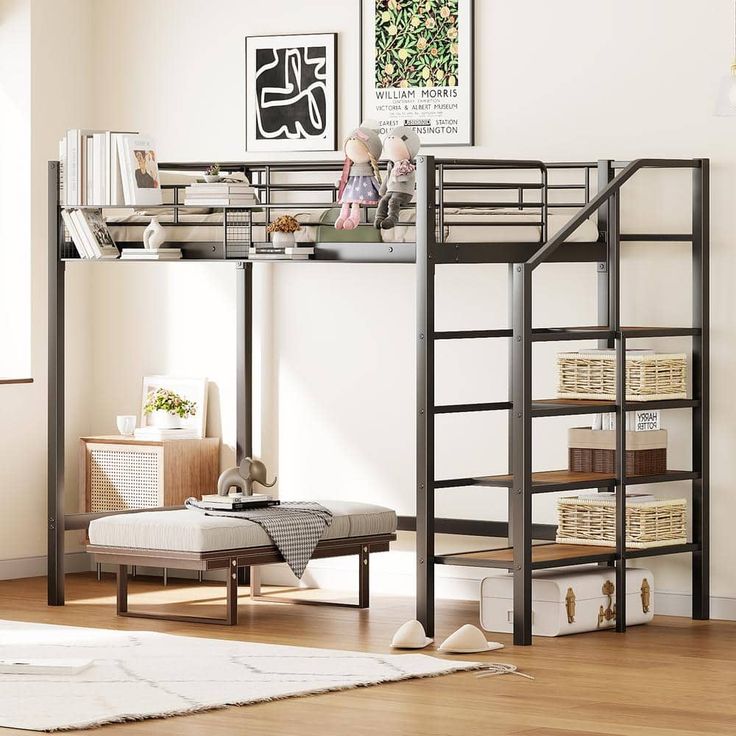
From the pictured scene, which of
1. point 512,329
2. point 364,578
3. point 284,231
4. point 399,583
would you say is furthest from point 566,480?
point 284,231

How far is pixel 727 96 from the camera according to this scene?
6.11 metres

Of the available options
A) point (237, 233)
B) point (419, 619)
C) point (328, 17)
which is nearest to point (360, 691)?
point (419, 619)

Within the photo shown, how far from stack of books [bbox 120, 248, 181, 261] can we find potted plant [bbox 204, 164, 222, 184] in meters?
0.34

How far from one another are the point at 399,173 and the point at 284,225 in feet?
1.84

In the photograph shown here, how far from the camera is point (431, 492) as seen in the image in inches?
237

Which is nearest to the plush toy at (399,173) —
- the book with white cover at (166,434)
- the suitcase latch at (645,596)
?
the suitcase latch at (645,596)

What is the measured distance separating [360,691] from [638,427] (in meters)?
1.88

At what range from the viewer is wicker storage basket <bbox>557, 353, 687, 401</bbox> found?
6.30m

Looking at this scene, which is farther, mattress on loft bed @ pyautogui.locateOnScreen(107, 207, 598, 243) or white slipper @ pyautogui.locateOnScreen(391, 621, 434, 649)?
mattress on loft bed @ pyautogui.locateOnScreen(107, 207, 598, 243)

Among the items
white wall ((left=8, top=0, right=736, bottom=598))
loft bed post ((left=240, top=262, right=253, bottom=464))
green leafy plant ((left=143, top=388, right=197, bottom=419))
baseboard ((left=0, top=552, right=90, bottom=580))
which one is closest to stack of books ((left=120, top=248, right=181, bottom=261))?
loft bed post ((left=240, top=262, right=253, bottom=464))

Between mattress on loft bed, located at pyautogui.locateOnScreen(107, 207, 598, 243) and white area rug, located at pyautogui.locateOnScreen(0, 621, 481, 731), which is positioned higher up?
mattress on loft bed, located at pyautogui.locateOnScreen(107, 207, 598, 243)

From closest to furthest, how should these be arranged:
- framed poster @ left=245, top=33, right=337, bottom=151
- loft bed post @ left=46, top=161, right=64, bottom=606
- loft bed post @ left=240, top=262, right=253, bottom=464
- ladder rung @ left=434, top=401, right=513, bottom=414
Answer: ladder rung @ left=434, top=401, right=513, bottom=414 < loft bed post @ left=46, top=161, right=64, bottom=606 < framed poster @ left=245, top=33, right=337, bottom=151 < loft bed post @ left=240, top=262, right=253, bottom=464

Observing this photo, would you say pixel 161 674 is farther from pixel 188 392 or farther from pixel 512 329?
pixel 188 392

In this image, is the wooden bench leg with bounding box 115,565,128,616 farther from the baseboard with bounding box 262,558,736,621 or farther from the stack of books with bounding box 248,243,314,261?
the stack of books with bounding box 248,243,314,261
